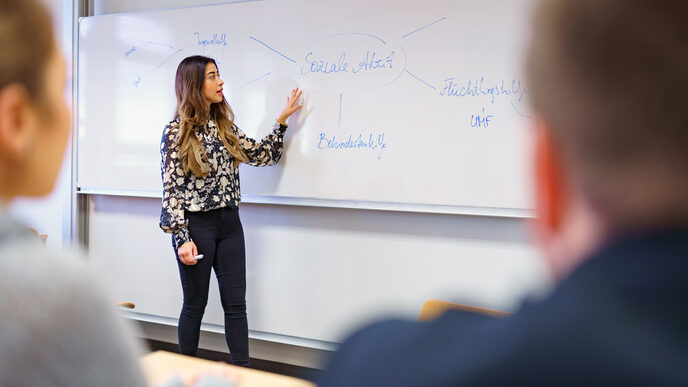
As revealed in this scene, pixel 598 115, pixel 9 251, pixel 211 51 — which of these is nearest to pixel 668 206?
pixel 598 115

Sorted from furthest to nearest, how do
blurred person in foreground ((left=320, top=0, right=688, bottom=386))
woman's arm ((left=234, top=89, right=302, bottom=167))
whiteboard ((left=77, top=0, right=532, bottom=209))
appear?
woman's arm ((left=234, top=89, right=302, bottom=167)) → whiteboard ((left=77, top=0, right=532, bottom=209)) → blurred person in foreground ((left=320, top=0, right=688, bottom=386))

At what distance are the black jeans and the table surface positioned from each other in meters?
1.26

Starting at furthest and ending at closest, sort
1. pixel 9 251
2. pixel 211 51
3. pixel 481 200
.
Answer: pixel 211 51, pixel 481 200, pixel 9 251

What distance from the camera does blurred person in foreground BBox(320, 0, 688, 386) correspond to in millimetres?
323

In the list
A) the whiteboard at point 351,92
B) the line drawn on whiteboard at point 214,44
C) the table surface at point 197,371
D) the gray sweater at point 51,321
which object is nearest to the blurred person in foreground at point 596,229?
the gray sweater at point 51,321

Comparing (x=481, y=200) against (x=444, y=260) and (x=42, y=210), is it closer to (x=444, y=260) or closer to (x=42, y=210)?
(x=444, y=260)

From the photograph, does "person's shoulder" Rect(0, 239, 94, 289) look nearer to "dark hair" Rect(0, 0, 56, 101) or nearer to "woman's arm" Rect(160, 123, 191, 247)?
"dark hair" Rect(0, 0, 56, 101)

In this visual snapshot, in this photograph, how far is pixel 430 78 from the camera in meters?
2.71

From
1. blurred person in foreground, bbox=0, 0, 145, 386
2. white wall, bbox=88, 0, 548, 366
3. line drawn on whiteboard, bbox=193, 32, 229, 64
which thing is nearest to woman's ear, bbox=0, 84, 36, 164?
blurred person in foreground, bbox=0, 0, 145, 386

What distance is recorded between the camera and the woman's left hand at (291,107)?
293 centimetres

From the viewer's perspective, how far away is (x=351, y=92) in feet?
9.38

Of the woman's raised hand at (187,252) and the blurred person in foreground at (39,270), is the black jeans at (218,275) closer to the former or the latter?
the woman's raised hand at (187,252)

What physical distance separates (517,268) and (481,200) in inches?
15.1

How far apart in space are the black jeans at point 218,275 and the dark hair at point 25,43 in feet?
7.13
